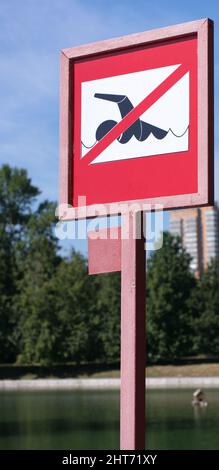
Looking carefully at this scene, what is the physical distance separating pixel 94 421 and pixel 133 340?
19.7m

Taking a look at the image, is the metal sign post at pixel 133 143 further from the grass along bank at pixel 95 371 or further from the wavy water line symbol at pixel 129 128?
the grass along bank at pixel 95 371

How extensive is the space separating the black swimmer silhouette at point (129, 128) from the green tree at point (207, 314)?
3942 centimetres

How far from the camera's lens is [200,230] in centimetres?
16212

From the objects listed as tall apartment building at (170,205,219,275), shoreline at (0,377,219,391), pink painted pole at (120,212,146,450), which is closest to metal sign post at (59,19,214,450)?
pink painted pole at (120,212,146,450)

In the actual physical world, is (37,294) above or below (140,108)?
above

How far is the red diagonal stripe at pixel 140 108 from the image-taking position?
370 cm

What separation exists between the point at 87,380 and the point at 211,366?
19.3 ft

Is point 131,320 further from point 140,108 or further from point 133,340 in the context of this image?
point 140,108

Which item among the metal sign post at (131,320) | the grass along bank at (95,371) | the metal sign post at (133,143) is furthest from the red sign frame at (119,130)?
the grass along bank at (95,371)

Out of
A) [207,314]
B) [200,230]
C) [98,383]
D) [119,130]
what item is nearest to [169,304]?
[207,314]

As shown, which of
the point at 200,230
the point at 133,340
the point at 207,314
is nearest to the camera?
the point at 133,340

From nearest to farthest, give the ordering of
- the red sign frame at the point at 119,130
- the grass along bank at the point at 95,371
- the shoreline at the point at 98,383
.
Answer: the red sign frame at the point at 119,130, the shoreline at the point at 98,383, the grass along bank at the point at 95,371

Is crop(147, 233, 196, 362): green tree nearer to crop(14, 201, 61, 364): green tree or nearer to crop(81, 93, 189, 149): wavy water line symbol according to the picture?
crop(14, 201, 61, 364): green tree
